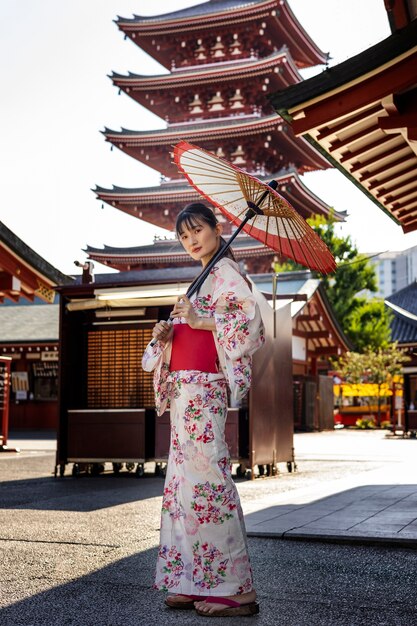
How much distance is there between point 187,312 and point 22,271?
10.3 meters

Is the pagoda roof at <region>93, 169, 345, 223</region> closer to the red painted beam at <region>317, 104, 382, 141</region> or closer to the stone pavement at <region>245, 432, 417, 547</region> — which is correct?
the stone pavement at <region>245, 432, 417, 547</region>

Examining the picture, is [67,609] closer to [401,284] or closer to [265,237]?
[265,237]

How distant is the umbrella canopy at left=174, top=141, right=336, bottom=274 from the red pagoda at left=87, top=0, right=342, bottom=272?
24109 mm

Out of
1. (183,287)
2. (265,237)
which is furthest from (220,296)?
(183,287)

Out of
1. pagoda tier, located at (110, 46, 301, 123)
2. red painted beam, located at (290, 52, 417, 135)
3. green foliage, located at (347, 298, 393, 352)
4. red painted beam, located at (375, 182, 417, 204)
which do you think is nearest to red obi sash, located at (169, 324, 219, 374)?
red painted beam, located at (290, 52, 417, 135)

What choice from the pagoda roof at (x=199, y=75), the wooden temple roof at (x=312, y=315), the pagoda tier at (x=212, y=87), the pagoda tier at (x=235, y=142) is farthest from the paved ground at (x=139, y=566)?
the pagoda tier at (x=212, y=87)

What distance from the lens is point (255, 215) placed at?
4.17m

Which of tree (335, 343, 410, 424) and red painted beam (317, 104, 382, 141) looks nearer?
red painted beam (317, 104, 382, 141)

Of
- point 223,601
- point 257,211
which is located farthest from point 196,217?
point 223,601

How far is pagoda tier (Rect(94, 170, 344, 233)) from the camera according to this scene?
2900cm

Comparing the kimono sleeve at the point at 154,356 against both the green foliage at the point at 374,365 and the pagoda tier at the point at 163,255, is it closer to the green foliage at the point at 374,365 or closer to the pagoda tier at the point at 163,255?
the pagoda tier at the point at 163,255

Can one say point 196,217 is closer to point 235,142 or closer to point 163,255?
point 163,255

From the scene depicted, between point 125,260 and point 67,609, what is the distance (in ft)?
91.9

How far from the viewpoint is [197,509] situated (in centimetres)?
335
